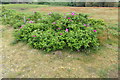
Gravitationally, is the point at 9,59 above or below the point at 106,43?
below

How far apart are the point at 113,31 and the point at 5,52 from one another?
3853 mm

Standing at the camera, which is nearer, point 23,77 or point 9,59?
point 23,77

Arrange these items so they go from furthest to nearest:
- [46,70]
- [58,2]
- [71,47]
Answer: [58,2] → [71,47] → [46,70]

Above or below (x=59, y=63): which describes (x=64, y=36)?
above

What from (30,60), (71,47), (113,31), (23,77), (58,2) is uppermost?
(58,2)

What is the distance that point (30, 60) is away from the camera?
110 inches

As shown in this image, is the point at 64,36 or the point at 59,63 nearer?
the point at 59,63

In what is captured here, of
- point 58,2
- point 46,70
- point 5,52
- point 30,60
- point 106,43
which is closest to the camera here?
point 46,70

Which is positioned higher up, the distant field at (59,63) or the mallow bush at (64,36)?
the mallow bush at (64,36)

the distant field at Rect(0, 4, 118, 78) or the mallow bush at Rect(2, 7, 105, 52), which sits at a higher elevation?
the mallow bush at Rect(2, 7, 105, 52)

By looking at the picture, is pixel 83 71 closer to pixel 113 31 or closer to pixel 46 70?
pixel 46 70

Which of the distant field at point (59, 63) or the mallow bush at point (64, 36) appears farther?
the mallow bush at point (64, 36)

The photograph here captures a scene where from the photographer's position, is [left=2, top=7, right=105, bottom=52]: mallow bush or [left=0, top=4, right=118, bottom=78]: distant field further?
[left=2, top=7, right=105, bottom=52]: mallow bush

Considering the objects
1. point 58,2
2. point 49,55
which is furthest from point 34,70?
point 58,2
